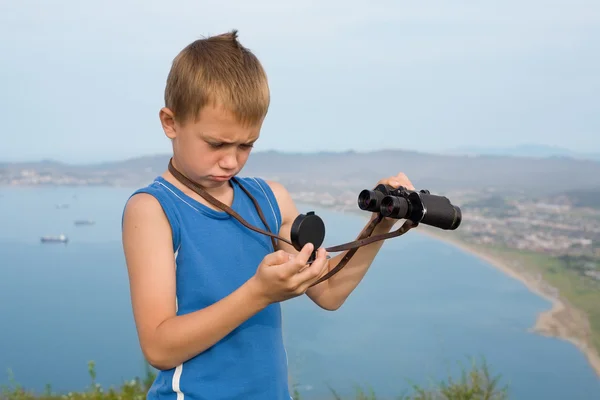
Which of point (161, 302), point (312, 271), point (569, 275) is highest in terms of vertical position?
point (312, 271)

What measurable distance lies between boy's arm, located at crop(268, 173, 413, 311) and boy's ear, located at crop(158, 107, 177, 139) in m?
0.34

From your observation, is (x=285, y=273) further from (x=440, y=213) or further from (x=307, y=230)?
(x=440, y=213)

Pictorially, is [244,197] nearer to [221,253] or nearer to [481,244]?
[221,253]

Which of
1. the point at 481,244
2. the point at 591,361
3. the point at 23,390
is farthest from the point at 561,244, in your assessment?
the point at 23,390

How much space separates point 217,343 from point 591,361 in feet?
19.7

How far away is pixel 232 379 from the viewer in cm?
126

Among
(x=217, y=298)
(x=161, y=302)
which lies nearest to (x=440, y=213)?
(x=217, y=298)

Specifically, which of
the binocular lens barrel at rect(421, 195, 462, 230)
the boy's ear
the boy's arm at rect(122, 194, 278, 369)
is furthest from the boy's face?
the binocular lens barrel at rect(421, 195, 462, 230)

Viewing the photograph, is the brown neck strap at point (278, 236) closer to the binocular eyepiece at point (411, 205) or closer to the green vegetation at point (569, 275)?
the binocular eyepiece at point (411, 205)

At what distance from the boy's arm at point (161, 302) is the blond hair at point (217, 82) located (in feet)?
0.76

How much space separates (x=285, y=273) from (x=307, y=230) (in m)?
0.17

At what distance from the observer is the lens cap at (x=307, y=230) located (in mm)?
1185

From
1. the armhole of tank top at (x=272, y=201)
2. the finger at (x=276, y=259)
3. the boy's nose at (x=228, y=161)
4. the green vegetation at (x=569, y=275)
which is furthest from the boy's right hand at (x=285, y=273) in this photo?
the green vegetation at (x=569, y=275)

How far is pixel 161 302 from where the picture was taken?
1.17 m
